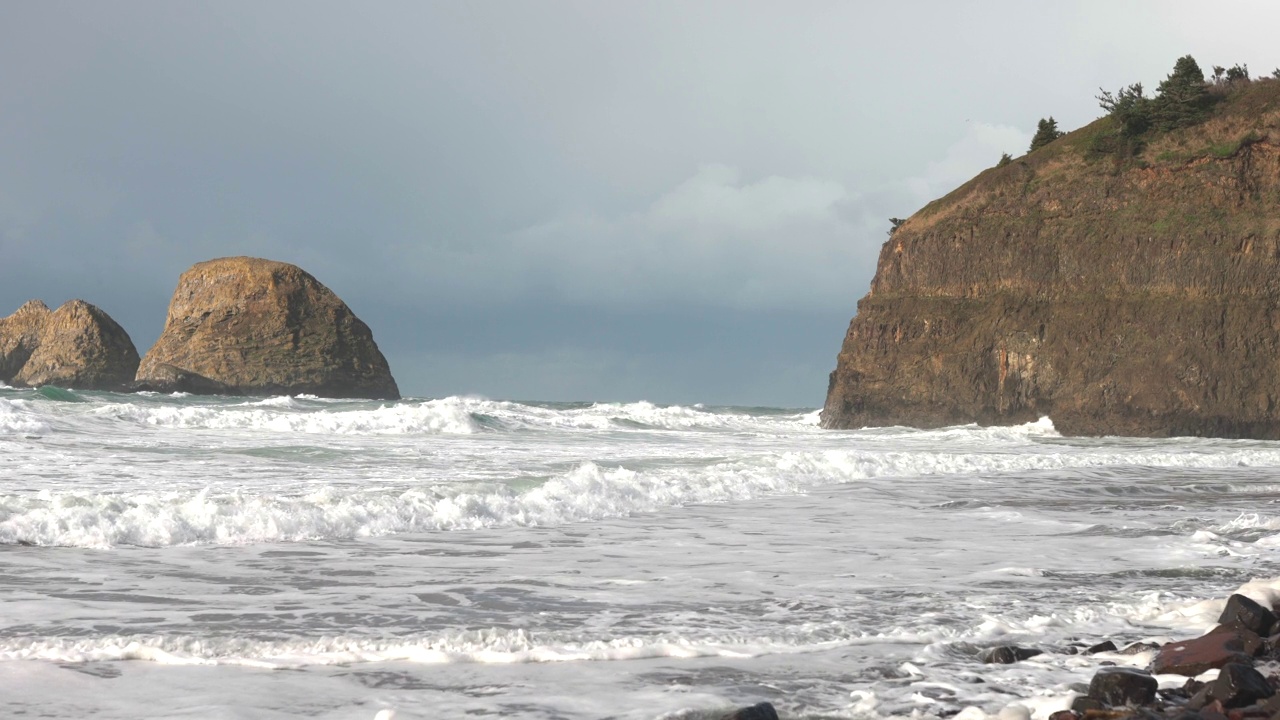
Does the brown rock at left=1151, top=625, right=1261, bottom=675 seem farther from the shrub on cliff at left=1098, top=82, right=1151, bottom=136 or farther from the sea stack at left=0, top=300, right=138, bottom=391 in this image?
the sea stack at left=0, top=300, right=138, bottom=391

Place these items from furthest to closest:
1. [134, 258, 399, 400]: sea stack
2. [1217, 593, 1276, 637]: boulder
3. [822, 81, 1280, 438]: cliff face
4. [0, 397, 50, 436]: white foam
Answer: [134, 258, 399, 400]: sea stack
[822, 81, 1280, 438]: cliff face
[0, 397, 50, 436]: white foam
[1217, 593, 1276, 637]: boulder

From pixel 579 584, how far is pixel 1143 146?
38.1 m

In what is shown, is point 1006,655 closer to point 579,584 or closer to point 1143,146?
point 579,584

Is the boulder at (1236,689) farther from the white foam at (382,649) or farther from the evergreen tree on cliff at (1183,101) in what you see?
A: the evergreen tree on cliff at (1183,101)

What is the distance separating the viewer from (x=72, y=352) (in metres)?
61.8

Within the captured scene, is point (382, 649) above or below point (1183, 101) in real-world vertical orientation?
below

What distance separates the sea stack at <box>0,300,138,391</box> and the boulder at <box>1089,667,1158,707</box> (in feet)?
214

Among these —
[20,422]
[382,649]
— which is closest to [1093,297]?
[20,422]

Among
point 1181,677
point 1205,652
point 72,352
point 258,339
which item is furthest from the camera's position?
point 72,352

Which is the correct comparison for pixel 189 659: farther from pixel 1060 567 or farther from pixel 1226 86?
pixel 1226 86

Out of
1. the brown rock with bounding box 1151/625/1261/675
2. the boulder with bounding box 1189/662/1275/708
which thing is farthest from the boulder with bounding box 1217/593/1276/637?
the boulder with bounding box 1189/662/1275/708

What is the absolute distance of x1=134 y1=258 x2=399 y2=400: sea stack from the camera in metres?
54.7

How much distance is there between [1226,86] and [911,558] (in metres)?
39.5

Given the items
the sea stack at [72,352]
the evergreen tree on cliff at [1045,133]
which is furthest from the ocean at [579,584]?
the sea stack at [72,352]
